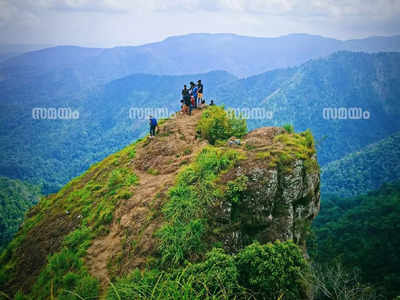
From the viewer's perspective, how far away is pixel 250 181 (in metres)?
9.87

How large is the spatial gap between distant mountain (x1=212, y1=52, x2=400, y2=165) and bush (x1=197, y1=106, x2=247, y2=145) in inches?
5625

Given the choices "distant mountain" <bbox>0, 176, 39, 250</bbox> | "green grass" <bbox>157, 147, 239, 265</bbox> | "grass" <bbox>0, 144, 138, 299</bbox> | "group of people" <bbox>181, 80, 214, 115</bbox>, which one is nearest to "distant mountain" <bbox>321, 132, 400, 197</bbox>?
"group of people" <bbox>181, 80, 214, 115</bbox>

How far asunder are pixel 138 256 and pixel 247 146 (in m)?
6.15

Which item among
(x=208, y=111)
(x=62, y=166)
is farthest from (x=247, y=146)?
(x=62, y=166)

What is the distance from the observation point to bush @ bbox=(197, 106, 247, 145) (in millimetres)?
14234

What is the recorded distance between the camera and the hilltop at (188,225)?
743cm

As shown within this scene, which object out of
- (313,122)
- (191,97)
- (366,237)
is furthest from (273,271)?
(313,122)

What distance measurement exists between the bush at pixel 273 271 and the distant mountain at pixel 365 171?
89.3 meters

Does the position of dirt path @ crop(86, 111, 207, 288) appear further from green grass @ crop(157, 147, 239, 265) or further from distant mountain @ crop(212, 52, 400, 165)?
distant mountain @ crop(212, 52, 400, 165)

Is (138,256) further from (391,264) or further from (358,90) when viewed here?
(358,90)

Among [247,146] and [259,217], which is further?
[247,146]

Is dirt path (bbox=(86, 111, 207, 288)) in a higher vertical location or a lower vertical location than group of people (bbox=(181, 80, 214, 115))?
lower

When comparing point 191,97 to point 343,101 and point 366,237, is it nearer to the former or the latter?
point 366,237

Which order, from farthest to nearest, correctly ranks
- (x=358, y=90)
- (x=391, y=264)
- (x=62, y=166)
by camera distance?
(x=358, y=90), (x=62, y=166), (x=391, y=264)
